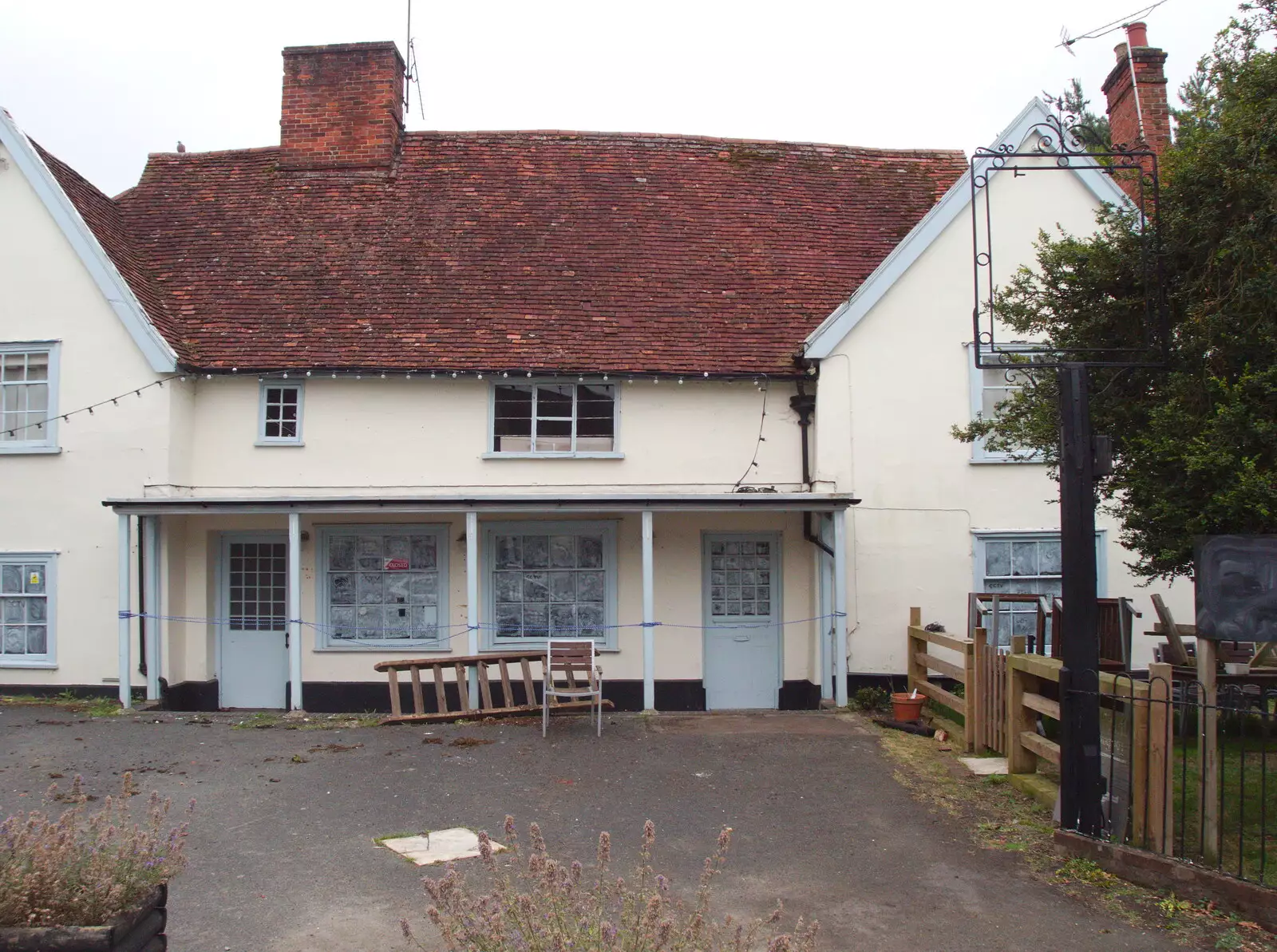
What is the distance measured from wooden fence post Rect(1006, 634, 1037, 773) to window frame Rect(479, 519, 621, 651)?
6.14 metres

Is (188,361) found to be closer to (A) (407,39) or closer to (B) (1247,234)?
(A) (407,39)

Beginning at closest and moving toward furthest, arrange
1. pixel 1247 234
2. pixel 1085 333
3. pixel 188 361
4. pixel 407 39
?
pixel 1247 234 < pixel 1085 333 < pixel 188 361 < pixel 407 39

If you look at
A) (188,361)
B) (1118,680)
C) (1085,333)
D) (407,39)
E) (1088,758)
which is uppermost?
(407,39)

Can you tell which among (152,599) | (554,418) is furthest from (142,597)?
(554,418)

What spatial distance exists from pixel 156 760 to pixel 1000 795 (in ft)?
27.0

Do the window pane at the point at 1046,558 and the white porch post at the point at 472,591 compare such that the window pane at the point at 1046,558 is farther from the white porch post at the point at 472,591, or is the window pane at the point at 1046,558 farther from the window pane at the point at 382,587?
the window pane at the point at 382,587

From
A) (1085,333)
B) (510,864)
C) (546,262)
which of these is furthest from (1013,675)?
(546,262)

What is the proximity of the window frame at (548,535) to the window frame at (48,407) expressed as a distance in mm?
5939

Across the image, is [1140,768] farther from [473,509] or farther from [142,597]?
[142,597]

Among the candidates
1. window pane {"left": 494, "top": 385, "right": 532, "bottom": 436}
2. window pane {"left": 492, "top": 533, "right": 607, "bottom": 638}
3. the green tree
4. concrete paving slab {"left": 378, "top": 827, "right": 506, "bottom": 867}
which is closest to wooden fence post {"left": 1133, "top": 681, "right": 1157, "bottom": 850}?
the green tree

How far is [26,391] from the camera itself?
13859mm

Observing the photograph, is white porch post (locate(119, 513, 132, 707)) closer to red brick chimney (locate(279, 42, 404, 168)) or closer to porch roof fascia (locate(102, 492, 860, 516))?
porch roof fascia (locate(102, 492, 860, 516))

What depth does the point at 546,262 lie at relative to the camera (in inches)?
603

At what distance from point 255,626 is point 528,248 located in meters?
6.89
